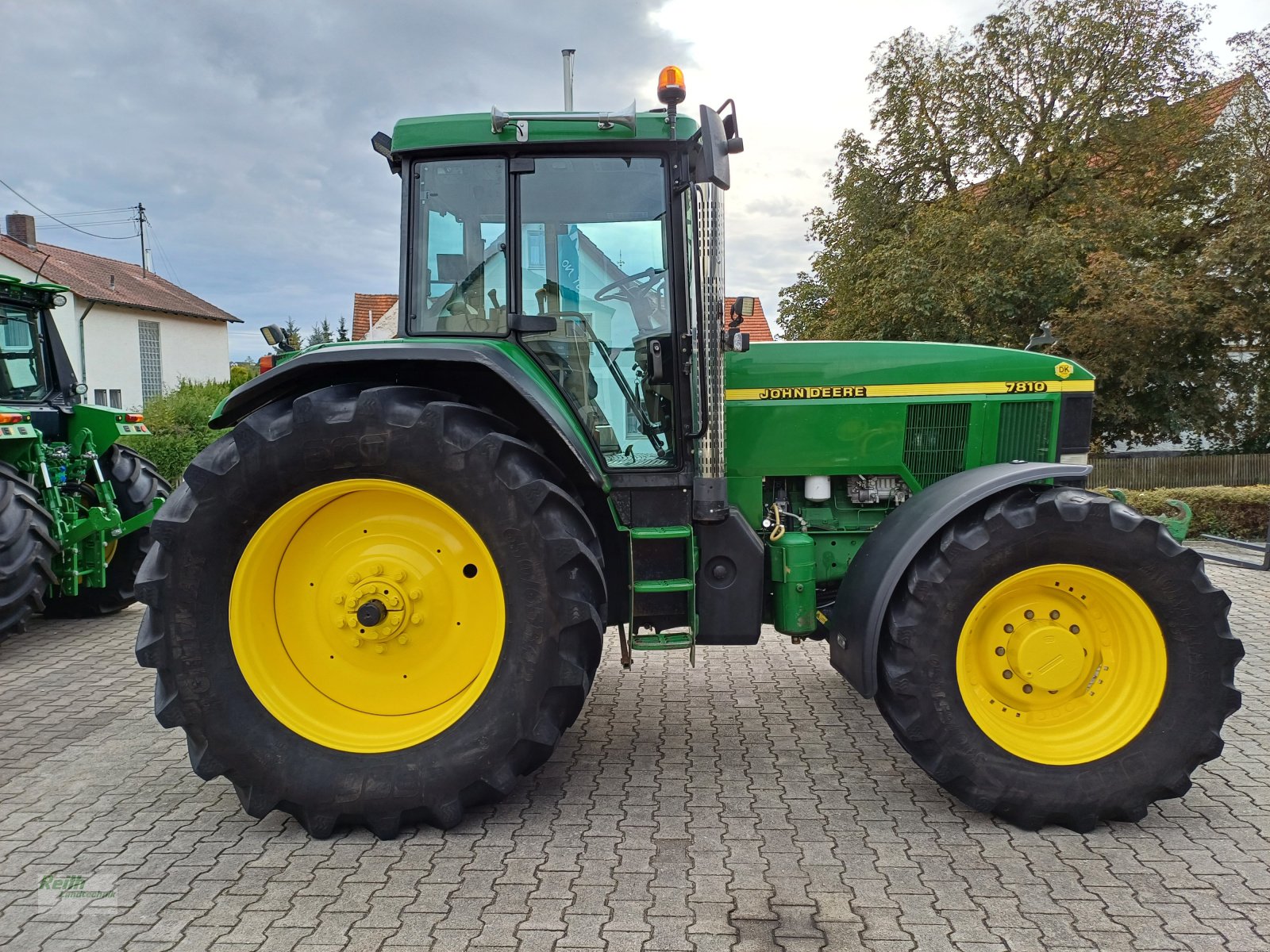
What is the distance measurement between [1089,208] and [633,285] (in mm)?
15125

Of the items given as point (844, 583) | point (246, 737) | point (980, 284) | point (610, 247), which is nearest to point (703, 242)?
point (610, 247)

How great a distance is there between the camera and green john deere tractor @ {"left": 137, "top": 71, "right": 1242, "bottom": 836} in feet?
9.21

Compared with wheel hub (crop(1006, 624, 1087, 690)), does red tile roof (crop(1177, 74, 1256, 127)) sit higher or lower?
higher

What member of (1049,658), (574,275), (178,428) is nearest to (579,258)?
(574,275)

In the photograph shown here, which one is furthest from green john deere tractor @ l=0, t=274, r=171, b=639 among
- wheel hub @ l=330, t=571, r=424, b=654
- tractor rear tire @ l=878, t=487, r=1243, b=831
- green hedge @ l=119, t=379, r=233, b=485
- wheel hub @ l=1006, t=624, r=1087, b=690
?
green hedge @ l=119, t=379, r=233, b=485

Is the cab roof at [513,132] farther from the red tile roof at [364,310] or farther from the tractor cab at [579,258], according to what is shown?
the red tile roof at [364,310]

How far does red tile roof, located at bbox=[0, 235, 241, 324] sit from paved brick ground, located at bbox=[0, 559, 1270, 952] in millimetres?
22636

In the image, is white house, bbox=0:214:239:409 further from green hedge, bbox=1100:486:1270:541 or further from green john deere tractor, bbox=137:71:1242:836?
green hedge, bbox=1100:486:1270:541

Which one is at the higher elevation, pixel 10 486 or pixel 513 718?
pixel 10 486

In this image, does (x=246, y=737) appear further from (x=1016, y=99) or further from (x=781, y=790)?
(x=1016, y=99)

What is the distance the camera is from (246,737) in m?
2.84

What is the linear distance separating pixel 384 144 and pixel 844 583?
8.00 ft

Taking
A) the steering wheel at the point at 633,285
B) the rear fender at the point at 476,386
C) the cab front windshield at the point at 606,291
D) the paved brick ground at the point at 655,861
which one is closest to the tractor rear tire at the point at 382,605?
the rear fender at the point at 476,386

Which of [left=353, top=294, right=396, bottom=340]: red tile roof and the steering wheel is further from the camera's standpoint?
[left=353, top=294, right=396, bottom=340]: red tile roof
